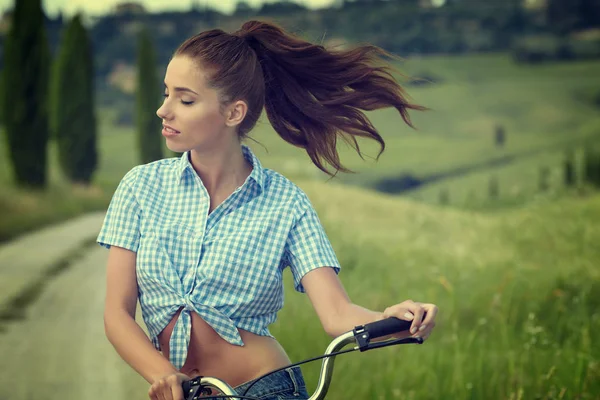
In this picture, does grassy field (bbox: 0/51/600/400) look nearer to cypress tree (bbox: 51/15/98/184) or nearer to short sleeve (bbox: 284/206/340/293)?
cypress tree (bbox: 51/15/98/184)

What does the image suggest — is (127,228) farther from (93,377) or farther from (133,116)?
(133,116)

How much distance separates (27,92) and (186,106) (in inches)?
356

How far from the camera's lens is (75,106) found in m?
11.7

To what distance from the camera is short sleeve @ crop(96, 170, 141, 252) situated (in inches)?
90.5

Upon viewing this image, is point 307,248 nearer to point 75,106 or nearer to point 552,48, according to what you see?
point 552,48

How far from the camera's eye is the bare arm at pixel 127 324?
215cm

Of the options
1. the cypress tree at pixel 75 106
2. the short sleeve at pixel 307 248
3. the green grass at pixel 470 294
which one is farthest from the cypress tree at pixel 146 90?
the short sleeve at pixel 307 248

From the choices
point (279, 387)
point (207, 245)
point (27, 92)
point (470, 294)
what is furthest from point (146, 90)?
point (279, 387)

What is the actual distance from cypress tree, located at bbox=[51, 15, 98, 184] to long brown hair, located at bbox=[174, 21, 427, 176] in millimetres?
8462

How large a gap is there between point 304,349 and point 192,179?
291 cm

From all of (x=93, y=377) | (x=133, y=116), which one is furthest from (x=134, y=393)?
(x=133, y=116)

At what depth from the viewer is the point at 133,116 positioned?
35.3 ft

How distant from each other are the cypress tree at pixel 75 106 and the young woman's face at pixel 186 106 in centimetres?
872

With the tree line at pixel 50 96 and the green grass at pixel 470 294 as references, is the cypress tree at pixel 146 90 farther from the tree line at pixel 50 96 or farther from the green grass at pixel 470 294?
the green grass at pixel 470 294
